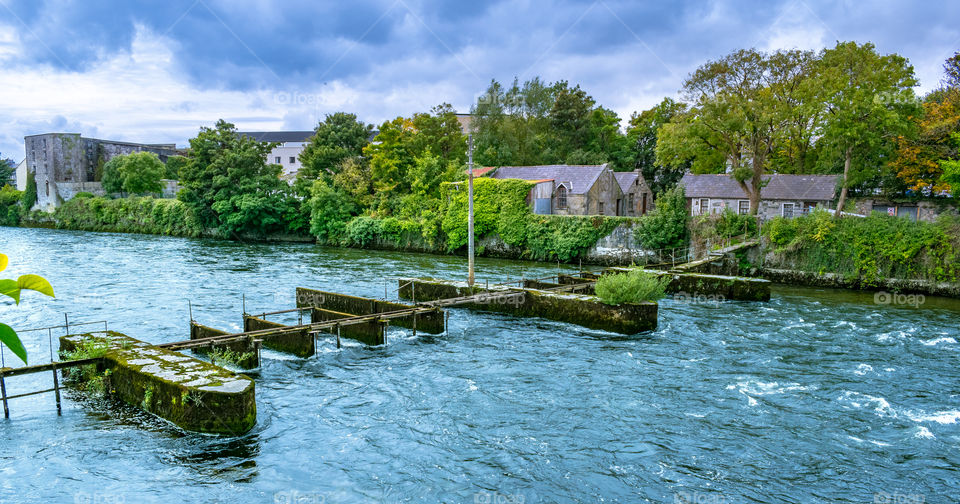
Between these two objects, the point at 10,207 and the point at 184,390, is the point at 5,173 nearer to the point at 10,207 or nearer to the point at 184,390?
the point at 10,207

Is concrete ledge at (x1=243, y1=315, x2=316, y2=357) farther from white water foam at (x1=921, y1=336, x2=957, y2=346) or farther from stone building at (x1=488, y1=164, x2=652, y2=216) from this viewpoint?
stone building at (x1=488, y1=164, x2=652, y2=216)

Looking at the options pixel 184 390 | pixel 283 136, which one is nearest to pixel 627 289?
pixel 184 390

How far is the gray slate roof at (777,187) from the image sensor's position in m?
43.3

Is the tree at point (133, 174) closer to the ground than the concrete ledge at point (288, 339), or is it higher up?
higher up

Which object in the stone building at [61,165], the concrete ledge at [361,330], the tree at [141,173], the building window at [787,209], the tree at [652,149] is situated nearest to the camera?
the concrete ledge at [361,330]

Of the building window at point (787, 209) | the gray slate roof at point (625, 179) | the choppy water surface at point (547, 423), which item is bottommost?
the choppy water surface at point (547, 423)

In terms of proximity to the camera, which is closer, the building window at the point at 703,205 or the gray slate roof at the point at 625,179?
the building window at the point at 703,205

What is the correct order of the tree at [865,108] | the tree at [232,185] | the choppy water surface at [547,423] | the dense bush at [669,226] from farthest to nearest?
the tree at [232,185] < the dense bush at [669,226] < the tree at [865,108] < the choppy water surface at [547,423]

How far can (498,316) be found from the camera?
23172 mm

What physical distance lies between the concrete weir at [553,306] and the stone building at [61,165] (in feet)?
257

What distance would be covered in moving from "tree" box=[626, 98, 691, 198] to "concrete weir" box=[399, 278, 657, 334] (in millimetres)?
41639

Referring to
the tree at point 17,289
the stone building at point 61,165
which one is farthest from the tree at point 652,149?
the stone building at point 61,165

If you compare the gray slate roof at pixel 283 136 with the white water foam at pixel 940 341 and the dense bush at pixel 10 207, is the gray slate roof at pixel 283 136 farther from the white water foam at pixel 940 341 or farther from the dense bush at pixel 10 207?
the white water foam at pixel 940 341

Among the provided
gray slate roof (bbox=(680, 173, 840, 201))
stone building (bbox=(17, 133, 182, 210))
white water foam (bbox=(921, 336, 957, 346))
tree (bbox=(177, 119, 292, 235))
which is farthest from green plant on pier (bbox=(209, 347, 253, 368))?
stone building (bbox=(17, 133, 182, 210))
